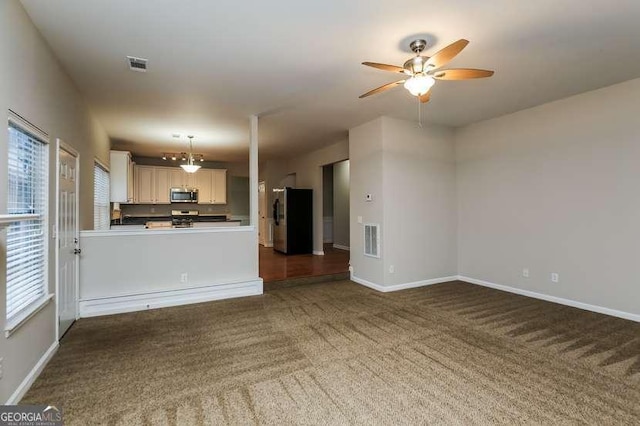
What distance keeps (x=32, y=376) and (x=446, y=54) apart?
3987 mm

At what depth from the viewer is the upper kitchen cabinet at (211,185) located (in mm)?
8625

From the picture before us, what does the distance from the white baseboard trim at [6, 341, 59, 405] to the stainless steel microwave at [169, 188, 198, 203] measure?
575 centimetres

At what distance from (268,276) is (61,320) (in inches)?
110

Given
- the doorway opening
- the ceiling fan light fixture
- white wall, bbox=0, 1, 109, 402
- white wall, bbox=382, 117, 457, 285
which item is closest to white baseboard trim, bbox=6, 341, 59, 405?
white wall, bbox=0, 1, 109, 402

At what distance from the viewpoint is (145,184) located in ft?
26.3

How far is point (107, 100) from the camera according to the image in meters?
4.11

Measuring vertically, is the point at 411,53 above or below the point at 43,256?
above

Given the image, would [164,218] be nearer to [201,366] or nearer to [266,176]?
[266,176]

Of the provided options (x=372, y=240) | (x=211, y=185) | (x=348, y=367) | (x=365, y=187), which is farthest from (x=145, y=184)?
(x=348, y=367)

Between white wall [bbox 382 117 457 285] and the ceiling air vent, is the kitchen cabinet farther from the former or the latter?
white wall [bbox 382 117 457 285]

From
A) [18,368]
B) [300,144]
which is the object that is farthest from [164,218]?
[18,368]

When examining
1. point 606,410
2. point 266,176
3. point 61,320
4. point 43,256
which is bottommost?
point 606,410

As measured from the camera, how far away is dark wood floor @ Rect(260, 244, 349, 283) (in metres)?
5.52

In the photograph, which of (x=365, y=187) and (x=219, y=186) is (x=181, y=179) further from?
(x=365, y=187)
